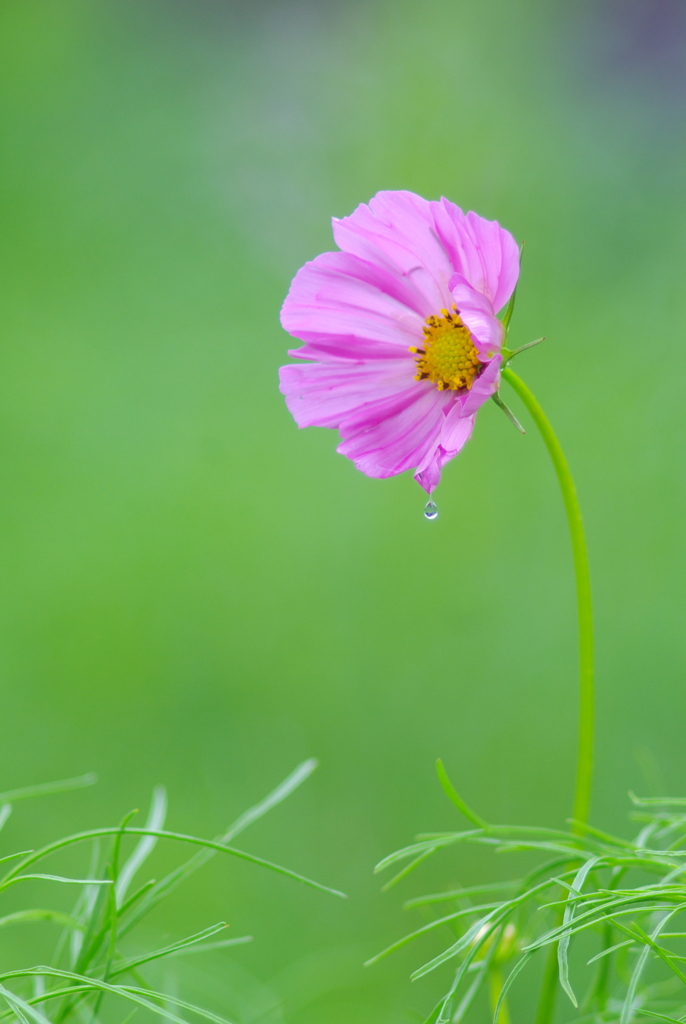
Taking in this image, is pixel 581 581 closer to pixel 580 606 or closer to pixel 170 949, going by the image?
pixel 580 606

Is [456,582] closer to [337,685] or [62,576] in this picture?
[337,685]

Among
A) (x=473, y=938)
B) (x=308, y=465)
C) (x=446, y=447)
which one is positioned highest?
(x=308, y=465)

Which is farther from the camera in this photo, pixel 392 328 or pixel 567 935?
pixel 392 328

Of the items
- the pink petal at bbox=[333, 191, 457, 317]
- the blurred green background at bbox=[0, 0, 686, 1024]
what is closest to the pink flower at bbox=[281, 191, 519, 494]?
the pink petal at bbox=[333, 191, 457, 317]

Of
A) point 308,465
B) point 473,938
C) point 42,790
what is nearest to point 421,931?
point 473,938

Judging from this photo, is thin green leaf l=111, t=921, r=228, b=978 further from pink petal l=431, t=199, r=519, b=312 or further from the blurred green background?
the blurred green background

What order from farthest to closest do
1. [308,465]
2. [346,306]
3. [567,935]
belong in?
[308,465] < [346,306] < [567,935]

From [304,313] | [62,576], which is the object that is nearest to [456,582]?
[62,576]
